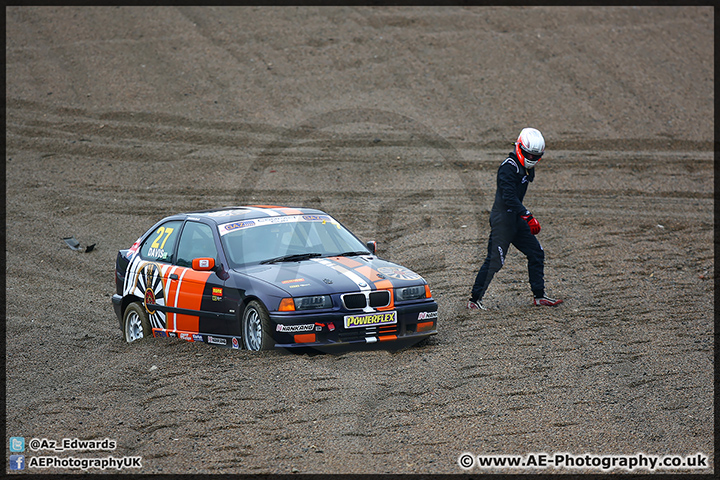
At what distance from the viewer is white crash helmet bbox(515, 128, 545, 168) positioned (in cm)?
938

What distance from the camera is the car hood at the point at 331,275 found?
7531 mm

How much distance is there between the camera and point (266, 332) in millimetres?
7406

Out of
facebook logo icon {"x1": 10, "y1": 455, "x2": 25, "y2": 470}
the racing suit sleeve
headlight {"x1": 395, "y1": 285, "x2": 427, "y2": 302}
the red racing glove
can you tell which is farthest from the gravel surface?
the racing suit sleeve

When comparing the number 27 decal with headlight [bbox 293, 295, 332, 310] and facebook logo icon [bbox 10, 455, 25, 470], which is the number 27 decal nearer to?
headlight [bbox 293, 295, 332, 310]

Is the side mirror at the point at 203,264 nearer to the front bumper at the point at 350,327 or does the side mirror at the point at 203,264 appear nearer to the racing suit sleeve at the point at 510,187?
the front bumper at the point at 350,327

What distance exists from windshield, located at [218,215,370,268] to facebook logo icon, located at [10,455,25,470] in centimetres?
307

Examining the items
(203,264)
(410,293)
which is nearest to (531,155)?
(410,293)

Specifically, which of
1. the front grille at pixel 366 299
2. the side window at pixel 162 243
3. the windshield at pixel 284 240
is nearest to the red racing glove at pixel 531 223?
the windshield at pixel 284 240

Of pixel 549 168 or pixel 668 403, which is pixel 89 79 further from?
pixel 668 403

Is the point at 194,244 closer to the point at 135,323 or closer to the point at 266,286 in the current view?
the point at 135,323

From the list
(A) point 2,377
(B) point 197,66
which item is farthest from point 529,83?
(A) point 2,377

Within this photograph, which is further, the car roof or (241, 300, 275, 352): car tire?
the car roof

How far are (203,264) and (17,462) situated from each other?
2906mm

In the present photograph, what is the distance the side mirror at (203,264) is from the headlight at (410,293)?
1.87m
